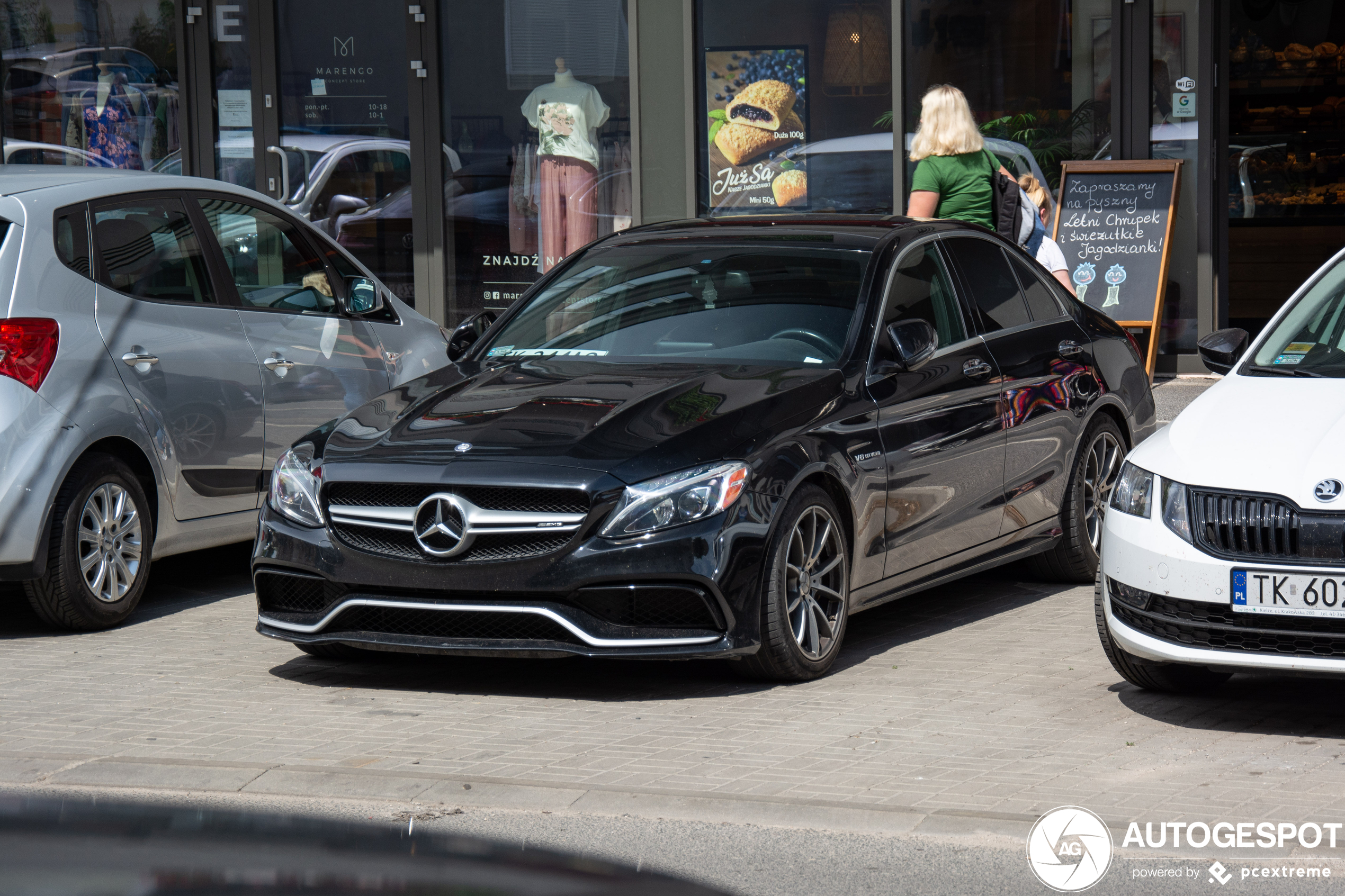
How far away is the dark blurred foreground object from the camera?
5.47ft

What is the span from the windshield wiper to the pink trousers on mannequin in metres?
8.46

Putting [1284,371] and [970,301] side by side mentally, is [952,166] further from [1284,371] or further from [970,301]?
[1284,371]

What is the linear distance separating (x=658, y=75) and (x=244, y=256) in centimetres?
628

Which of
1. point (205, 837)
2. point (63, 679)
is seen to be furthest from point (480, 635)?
point (205, 837)

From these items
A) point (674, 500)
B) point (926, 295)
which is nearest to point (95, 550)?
point (674, 500)

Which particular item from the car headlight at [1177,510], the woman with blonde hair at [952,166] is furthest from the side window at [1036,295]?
the car headlight at [1177,510]

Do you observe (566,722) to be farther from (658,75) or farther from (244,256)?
(658,75)

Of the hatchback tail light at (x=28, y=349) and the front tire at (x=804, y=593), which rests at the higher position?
the hatchback tail light at (x=28, y=349)

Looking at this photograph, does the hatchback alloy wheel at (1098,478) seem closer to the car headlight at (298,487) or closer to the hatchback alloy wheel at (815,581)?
the hatchback alloy wheel at (815,581)

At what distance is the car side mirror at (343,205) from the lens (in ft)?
47.8

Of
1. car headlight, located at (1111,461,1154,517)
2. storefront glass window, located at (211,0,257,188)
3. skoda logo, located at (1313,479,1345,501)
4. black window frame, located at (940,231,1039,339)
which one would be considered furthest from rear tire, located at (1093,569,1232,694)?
storefront glass window, located at (211,0,257,188)

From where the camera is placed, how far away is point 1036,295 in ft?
25.5

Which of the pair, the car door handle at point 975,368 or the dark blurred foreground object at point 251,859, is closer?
the dark blurred foreground object at point 251,859

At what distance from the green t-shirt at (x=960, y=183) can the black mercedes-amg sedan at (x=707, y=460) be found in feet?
7.01
